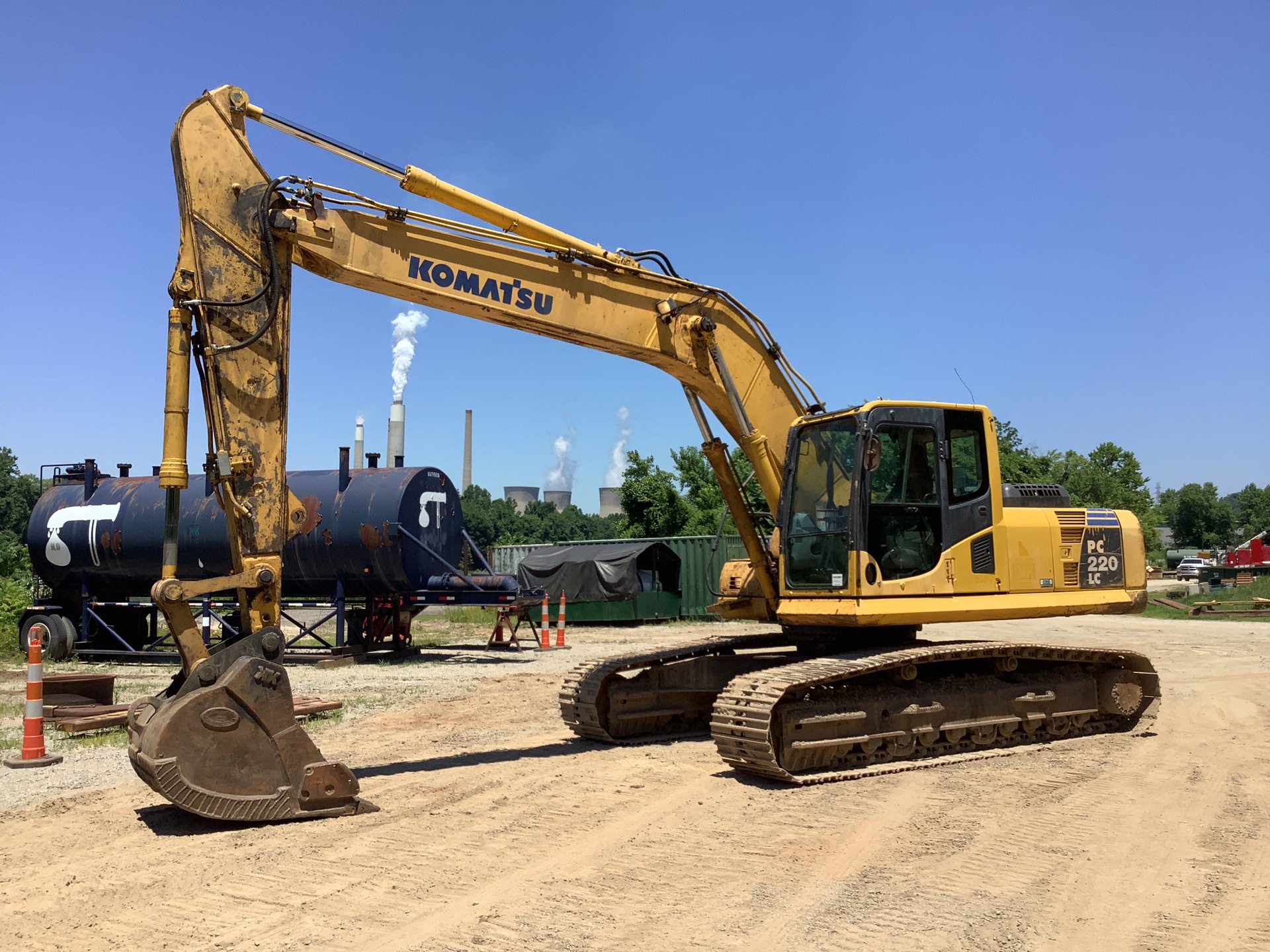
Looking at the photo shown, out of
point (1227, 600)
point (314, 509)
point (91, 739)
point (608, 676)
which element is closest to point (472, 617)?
point (314, 509)

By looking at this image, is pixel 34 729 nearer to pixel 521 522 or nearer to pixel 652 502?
pixel 652 502

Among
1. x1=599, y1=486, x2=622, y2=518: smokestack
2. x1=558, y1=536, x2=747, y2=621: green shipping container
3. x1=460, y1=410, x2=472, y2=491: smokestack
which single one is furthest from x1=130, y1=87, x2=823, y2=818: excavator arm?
x1=599, y1=486, x2=622, y2=518: smokestack

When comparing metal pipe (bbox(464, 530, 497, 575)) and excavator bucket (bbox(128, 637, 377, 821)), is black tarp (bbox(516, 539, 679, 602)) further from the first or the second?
excavator bucket (bbox(128, 637, 377, 821))

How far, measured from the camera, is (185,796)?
628 centimetres

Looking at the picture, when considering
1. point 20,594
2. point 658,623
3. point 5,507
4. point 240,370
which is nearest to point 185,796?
point 240,370

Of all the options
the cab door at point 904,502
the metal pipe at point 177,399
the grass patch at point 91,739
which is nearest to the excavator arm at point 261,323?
the metal pipe at point 177,399

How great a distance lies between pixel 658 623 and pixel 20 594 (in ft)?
50.5

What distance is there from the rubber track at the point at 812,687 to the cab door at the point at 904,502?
56 cm

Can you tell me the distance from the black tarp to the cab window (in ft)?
61.7

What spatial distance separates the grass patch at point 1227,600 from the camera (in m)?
28.2

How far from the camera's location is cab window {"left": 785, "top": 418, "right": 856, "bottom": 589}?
28.3 ft

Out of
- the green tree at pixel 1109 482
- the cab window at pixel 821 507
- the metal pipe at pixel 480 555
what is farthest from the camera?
the green tree at pixel 1109 482

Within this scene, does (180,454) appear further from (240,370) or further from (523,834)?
(523,834)

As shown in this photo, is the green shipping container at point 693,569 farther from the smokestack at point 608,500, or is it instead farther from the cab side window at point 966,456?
the smokestack at point 608,500
